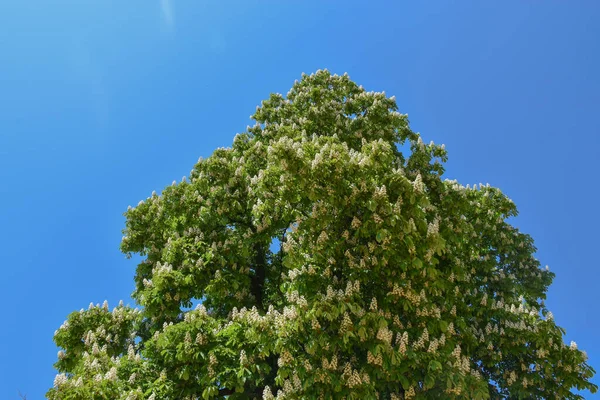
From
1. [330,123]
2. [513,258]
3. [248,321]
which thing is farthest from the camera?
[513,258]

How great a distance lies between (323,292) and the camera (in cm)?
1013

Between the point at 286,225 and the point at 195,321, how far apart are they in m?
3.88

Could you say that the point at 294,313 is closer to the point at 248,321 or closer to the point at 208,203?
the point at 248,321

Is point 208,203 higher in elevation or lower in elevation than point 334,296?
higher

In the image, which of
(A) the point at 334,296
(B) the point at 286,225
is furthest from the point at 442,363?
(B) the point at 286,225

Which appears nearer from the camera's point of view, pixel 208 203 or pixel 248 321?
pixel 248 321

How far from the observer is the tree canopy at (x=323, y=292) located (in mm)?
9469

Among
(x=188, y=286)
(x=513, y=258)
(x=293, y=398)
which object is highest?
(x=513, y=258)

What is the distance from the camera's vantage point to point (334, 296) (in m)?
9.48

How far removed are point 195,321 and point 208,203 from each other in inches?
158

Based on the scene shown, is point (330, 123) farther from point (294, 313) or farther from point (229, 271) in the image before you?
point (294, 313)

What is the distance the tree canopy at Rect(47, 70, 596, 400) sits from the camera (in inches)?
373

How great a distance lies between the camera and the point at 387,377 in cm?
935

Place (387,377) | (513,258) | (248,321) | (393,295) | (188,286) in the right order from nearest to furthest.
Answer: (387,377) → (393,295) → (248,321) → (188,286) → (513,258)
